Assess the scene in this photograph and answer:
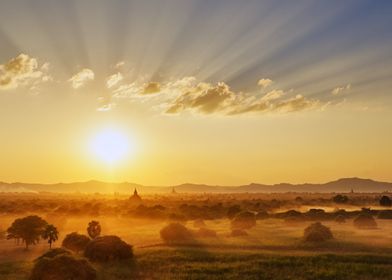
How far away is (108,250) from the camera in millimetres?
43250

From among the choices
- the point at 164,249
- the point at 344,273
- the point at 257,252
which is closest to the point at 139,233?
the point at 164,249

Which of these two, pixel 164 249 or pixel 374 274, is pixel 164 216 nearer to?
pixel 164 249

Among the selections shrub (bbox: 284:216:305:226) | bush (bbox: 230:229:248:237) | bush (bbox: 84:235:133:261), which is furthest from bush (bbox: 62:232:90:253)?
shrub (bbox: 284:216:305:226)

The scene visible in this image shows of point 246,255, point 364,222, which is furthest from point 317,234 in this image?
point 364,222

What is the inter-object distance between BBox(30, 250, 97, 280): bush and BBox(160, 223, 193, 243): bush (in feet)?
73.5

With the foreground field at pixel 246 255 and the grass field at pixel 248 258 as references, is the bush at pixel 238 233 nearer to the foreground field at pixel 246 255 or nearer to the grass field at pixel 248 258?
the foreground field at pixel 246 255

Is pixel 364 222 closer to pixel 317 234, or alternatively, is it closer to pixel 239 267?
pixel 317 234

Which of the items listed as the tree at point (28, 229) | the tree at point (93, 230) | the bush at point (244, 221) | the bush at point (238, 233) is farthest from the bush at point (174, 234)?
the tree at point (28, 229)

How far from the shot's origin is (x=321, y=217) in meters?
89.1

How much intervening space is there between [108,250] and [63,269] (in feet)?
28.2

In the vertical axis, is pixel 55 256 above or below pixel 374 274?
above

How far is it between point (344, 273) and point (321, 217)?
53.6 m

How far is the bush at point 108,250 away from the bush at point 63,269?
6712mm

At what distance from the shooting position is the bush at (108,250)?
4291cm
